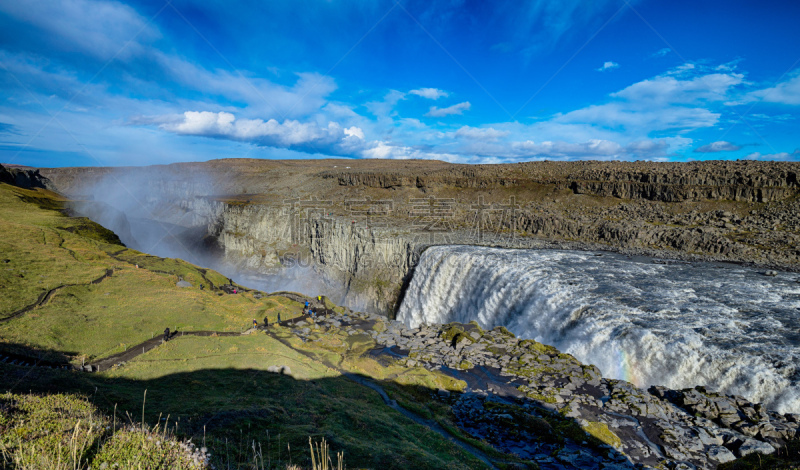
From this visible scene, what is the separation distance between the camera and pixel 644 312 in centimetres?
2414

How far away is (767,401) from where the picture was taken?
650 inches

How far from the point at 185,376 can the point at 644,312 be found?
90.3 ft

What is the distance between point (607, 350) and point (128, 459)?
24.2 m

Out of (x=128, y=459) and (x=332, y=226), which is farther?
(x=332, y=226)

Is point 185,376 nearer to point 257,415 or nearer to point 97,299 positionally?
point 257,415

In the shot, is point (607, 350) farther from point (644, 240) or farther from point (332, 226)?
point (332, 226)

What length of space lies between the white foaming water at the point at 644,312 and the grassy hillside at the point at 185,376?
10.6 meters

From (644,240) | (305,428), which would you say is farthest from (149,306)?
(644,240)

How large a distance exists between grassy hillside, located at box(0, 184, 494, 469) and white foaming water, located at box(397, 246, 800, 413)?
1059 centimetres

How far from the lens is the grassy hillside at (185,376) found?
31.6 feet

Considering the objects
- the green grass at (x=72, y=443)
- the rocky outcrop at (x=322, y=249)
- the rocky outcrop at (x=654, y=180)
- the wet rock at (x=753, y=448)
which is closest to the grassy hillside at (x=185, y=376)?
the green grass at (x=72, y=443)

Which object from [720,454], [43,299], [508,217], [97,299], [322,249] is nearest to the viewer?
[720,454]

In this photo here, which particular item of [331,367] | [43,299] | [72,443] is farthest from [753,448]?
[43,299]

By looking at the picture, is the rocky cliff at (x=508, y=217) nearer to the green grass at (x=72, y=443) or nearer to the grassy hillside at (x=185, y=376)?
the grassy hillside at (x=185, y=376)
